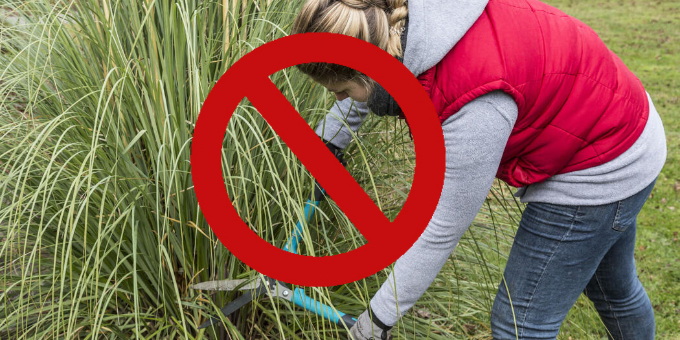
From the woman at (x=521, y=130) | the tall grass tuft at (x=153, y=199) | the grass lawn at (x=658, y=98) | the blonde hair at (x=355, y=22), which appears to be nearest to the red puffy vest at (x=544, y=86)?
the woman at (x=521, y=130)

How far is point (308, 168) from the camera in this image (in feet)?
5.38

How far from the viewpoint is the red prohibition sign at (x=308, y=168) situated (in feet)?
5.10

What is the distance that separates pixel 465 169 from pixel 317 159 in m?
0.48

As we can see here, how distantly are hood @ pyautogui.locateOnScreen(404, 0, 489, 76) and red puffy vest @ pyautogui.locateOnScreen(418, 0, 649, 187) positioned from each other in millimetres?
35

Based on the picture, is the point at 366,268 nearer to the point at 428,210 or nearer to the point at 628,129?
the point at 428,210

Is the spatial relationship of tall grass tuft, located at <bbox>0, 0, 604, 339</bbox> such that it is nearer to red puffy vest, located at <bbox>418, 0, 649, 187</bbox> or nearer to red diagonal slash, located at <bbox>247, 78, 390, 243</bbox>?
red diagonal slash, located at <bbox>247, 78, 390, 243</bbox>

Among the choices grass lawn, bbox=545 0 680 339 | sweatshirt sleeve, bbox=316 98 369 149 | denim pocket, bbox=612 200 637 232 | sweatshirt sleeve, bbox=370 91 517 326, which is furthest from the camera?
grass lawn, bbox=545 0 680 339

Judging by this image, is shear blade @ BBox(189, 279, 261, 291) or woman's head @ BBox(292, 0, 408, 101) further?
shear blade @ BBox(189, 279, 261, 291)

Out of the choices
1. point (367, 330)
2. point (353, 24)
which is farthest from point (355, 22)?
point (367, 330)

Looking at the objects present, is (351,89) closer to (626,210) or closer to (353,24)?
(353,24)

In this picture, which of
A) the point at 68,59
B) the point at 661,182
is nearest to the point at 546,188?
the point at 68,59

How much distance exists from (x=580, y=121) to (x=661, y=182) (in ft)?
11.2

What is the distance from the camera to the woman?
135cm

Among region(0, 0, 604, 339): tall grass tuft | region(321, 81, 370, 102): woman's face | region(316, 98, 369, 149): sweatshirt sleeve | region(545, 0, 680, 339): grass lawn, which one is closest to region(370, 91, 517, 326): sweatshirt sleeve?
region(0, 0, 604, 339): tall grass tuft
